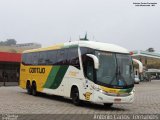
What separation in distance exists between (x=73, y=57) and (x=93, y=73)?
8.49 ft

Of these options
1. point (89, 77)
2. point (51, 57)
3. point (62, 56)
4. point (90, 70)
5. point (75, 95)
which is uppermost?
point (62, 56)

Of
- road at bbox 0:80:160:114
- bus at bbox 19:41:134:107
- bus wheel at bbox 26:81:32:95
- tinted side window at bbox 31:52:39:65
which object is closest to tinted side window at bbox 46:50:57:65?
bus at bbox 19:41:134:107

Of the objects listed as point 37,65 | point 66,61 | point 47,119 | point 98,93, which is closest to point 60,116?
point 47,119

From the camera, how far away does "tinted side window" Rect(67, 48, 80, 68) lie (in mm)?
20952

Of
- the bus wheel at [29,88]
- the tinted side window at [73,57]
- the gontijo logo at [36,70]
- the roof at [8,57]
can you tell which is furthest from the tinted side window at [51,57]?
the roof at [8,57]

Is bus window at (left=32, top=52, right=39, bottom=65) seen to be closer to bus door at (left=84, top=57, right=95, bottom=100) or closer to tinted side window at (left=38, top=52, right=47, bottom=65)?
tinted side window at (left=38, top=52, right=47, bottom=65)

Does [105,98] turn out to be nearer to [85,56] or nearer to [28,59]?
[85,56]

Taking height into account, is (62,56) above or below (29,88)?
above

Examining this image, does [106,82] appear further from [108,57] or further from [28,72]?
[28,72]

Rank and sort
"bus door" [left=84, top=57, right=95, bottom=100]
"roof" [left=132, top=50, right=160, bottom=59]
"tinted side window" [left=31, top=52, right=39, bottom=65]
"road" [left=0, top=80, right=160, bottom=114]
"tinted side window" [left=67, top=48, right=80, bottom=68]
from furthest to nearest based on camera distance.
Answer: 1. "roof" [left=132, top=50, right=160, bottom=59]
2. "tinted side window" [left=31, top=52, right=39, bottom=65]
3. "tinted side window" [left=67, top=48, right=80, bottom=68]
4. "bus door" [left=84, top=57, right=95, bottom=100]
5. "road" [left=0, top=80, right=160, bottom=114]

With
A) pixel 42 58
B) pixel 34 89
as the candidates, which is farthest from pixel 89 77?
pixel 34 89

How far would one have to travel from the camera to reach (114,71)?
759 inches

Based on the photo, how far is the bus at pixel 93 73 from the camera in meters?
18.9

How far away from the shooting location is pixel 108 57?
1956cm
